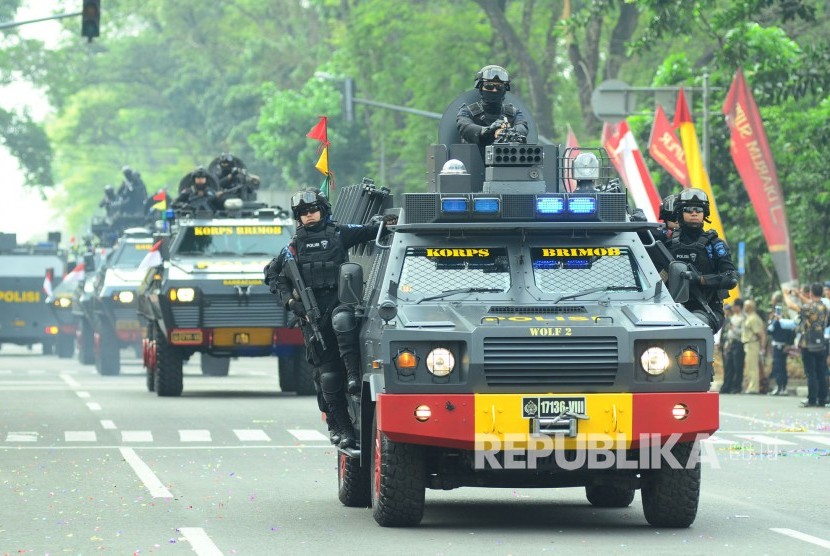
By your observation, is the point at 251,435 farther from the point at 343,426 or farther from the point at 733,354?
the point at 733,354

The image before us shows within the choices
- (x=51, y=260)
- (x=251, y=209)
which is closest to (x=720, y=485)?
(x=251, y=209)

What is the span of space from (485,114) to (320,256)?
2.35 meters

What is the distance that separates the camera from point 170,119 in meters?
89.5

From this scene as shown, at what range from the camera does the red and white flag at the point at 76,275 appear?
43.2 meters

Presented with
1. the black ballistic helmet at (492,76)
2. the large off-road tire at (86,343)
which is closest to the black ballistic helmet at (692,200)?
the black ballistic helmet at (492,76)

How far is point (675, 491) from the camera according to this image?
12.4 metres

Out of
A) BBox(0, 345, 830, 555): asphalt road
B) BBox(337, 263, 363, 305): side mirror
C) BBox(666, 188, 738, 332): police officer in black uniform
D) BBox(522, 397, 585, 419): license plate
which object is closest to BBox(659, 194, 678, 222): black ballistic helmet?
BBox(666, 188, 738, 332): police officer in black uniform

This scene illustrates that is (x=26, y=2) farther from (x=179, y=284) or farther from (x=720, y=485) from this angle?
(x=720, y=485)

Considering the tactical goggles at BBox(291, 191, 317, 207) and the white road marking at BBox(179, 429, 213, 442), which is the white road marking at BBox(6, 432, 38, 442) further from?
the tactical goggles at BBox(291, 191, 317, 207)

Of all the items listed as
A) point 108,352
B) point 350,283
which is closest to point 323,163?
point 350,283

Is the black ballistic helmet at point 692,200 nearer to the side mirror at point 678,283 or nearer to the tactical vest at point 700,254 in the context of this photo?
the tactical vest at point 700,254

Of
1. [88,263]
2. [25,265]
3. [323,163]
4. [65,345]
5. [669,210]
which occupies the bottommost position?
[65,345]

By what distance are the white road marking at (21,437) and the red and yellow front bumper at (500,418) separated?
9760mm

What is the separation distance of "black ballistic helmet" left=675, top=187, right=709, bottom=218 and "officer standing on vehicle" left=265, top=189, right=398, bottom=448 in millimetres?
2328
